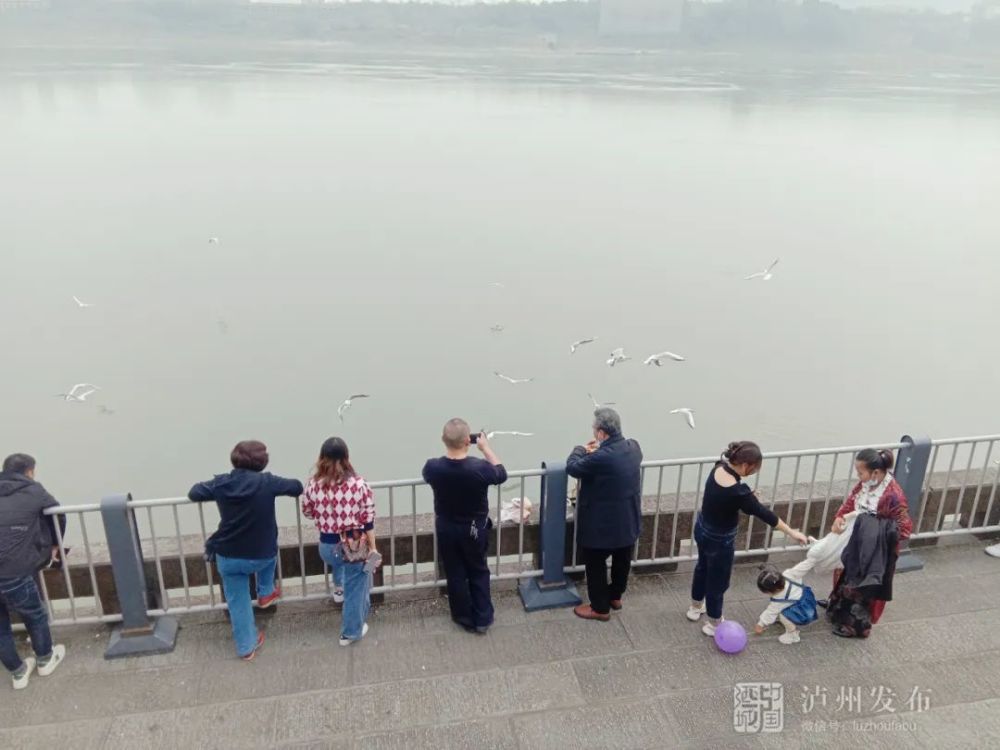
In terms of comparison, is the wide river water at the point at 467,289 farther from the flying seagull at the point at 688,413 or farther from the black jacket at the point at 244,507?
the black jacket at the point at 244,507

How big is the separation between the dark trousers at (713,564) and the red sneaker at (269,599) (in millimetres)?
2295

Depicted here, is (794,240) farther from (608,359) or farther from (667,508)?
(667,508)

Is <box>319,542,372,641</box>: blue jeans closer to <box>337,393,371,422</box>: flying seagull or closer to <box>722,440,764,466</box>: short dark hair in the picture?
<box>722,440,764,466</box>: short dark hair

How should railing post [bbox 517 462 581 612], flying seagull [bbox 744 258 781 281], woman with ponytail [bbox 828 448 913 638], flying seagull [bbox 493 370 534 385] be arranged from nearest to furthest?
woman with ponytail [bbox 828 448 913 638] → railing post [bbox 517 462 581 612] → flying seagull [bbox 493 370 534 385] → flying seagull [bbox 744 258 781 281]

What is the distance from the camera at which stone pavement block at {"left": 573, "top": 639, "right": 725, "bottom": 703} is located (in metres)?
4.27

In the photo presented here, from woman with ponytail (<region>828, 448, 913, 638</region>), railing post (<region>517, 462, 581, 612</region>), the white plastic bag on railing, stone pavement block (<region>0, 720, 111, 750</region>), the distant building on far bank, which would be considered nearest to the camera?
stone pavement block (<region>0, 720, 111, 750</region>)

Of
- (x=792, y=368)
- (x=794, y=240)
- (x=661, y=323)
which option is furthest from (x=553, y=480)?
(x=794, y=240)

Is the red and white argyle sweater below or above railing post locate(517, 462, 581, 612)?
above

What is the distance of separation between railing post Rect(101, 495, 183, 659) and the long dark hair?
3.31 feet

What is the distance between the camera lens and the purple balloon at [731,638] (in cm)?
447

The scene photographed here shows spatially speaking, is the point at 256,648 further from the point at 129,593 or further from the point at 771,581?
the point at 771,581

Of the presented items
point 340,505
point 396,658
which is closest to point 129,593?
point 340,505

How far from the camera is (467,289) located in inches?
616

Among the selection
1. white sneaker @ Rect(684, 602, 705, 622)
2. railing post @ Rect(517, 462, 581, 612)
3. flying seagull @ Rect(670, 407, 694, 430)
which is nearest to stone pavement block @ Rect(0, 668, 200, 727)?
railing post @ Rect(517, 462, 581, 612)
